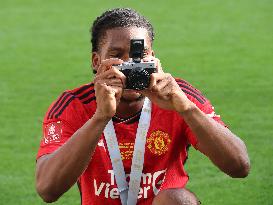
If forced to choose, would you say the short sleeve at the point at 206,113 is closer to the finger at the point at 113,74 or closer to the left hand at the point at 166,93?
the left hand at the point at 166,93

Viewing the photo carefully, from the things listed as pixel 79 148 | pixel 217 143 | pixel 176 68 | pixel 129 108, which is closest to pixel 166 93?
pixel 217 143

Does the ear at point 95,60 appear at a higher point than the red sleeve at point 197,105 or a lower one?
higher

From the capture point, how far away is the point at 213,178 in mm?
8656

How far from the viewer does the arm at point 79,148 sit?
15.6ft

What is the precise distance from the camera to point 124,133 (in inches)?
218

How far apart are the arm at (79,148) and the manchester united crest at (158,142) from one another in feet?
2.08

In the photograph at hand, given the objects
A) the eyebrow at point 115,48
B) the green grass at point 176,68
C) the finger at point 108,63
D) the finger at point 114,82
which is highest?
the eyebrow at point 115,48

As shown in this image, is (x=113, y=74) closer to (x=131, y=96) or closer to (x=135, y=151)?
(x=131, y=96)

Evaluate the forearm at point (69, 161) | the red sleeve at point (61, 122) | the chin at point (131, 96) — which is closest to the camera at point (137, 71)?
the forearm at point (69, 161)

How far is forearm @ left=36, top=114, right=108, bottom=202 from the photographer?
4887 millimetres

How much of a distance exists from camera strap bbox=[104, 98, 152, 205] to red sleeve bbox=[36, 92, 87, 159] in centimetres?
18

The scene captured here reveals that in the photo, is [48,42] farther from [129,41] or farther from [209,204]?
[129,41]

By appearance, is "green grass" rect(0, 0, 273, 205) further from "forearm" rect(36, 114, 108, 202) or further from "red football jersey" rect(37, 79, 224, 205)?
"forearm" rect(36, 114, 108, 202)

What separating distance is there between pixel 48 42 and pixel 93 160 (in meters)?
10.4
